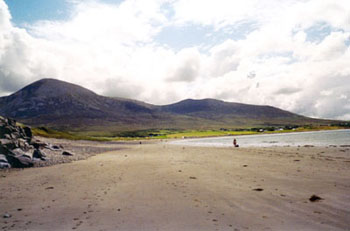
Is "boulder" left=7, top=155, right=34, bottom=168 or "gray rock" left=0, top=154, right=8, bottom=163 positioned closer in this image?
"gray rock" left=0, top=154, right=8, bottom=163

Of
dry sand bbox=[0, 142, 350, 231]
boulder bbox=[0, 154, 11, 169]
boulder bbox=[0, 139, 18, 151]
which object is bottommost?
dry sand bbox=[0, 142, 350, 231]

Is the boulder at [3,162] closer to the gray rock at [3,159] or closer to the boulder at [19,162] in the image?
the gray rock at [3,159]

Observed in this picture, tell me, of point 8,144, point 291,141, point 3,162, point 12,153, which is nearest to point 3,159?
point 3,162

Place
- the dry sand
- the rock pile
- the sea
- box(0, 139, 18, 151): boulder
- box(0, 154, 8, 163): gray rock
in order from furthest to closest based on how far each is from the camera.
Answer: the sea < box(0, 139, 18, 151): boulder < the rock pile < box(0, 154, 8, 163): gray rock < the dry sand

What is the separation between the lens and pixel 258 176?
15.7 metres

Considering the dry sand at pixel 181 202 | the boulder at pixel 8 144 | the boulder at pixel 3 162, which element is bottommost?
the dry sand at pixel 181 202

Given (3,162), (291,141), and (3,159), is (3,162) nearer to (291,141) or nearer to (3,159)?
(3,159)

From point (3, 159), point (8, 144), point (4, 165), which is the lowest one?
point (4, 165)

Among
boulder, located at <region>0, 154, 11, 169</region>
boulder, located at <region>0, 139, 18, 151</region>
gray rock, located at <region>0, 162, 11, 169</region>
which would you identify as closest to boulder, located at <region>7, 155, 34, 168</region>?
boulder, located at <region>0, 154, 11, 169</region>

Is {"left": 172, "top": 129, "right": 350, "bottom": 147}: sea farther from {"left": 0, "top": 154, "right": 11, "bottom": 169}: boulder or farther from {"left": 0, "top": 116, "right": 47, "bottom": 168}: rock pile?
{"left": 0, "top": 154, "right": 11, "bottom": 169}: boulder

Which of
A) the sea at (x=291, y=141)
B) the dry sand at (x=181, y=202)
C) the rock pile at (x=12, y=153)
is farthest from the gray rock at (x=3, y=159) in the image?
the sea at (x=291, y=141)

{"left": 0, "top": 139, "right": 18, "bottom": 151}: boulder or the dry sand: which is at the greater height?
{"left": 0, "top": 139, "right": 18, "bottom": 151}: boulder

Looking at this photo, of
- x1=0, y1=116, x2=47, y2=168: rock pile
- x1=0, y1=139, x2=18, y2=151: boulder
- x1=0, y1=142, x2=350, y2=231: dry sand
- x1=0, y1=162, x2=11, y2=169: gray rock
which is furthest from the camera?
x1=0, y1=139, x2=18, y2=151: boulder

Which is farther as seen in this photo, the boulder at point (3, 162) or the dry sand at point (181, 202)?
the boulder at point (3, 162)
